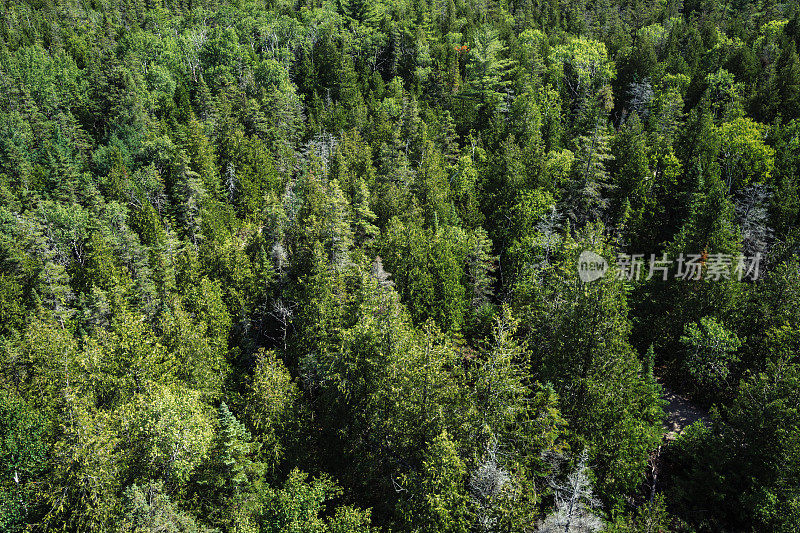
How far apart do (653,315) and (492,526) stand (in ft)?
112

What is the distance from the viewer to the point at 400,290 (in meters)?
42.2

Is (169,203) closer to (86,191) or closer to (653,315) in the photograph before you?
(86,191)

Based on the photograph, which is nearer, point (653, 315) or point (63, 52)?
point (653, 315)

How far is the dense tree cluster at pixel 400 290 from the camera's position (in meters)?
26.0

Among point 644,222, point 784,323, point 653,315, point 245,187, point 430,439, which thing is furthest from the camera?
point 245,187

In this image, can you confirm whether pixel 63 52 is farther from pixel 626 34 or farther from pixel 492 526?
pixel 492 526

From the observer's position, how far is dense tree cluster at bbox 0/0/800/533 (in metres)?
26.0

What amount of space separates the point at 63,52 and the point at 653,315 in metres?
117

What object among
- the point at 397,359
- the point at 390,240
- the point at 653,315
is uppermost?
the point at 397,359

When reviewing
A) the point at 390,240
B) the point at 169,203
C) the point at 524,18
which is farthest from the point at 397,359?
the point at 524,18

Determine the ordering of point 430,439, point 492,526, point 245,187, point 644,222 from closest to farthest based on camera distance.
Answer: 1. point 492,526
2. point 430,439
3. point 644,222
4. point 245,187

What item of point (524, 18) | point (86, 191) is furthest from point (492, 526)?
point (524, 18)

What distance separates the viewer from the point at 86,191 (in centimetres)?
6506

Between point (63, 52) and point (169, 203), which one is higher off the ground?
point (63, 52)
